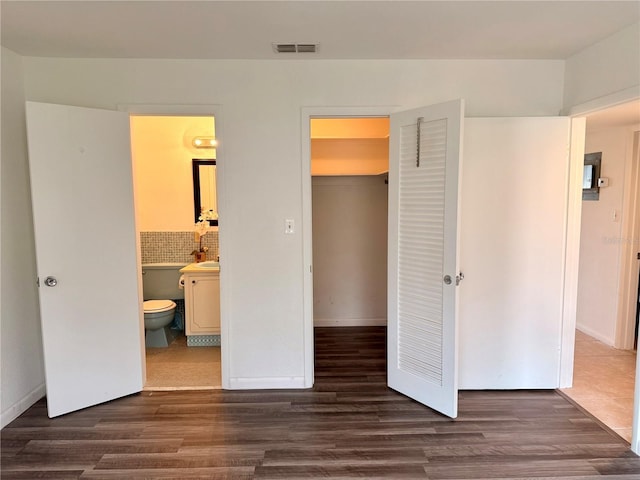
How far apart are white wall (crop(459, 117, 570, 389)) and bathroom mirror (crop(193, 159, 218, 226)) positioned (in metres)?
2.67

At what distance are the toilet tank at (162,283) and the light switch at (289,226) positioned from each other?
1.83m

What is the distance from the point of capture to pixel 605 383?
2.95 m

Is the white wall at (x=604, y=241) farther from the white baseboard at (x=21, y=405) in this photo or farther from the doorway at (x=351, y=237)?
the white baseboard at (x=21, y=405)

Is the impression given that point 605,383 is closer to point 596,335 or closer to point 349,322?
point 596,335

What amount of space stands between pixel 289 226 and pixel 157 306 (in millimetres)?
1783

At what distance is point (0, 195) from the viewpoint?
8.00 ft

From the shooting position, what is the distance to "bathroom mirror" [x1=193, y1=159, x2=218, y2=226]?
4.18m

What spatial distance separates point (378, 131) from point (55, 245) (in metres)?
3.02

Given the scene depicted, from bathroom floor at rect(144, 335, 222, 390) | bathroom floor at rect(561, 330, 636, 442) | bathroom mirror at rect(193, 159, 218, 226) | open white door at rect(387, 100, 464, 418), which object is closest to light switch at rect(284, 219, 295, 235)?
open white door at rect(387, 100, 464, 418)

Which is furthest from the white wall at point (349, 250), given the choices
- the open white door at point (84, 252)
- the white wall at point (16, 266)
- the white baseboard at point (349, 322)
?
the white wall at point (16, 266)

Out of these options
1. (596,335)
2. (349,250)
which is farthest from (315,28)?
(596,335)

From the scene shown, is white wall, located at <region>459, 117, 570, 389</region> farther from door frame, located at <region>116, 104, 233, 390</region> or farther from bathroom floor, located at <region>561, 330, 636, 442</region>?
door frame, located at <region>116, 104, 233, 390</region>

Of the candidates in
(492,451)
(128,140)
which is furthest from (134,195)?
(492,451)

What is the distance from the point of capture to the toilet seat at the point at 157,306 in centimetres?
364
